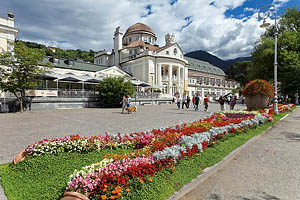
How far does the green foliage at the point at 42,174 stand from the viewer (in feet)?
8.77

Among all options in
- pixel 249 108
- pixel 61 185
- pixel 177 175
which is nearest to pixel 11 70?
pixel 61 185

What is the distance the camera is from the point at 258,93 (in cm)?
1351

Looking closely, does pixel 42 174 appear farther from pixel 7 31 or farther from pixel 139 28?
pixel 139 28

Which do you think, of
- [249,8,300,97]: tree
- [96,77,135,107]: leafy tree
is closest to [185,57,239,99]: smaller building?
[249,8,300,97]: tree

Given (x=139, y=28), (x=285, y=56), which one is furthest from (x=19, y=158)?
(x=139, y=28)

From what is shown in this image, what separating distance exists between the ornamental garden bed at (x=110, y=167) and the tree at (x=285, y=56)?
29328 millimetres

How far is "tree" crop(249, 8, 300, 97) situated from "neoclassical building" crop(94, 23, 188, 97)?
1767 cm

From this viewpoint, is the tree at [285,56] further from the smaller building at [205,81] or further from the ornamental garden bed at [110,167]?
the ornamental garden bed at [110,167]

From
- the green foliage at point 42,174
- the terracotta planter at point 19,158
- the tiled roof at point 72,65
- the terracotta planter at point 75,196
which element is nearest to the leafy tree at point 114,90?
the tiled roof at point 72,65

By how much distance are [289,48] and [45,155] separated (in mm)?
37682

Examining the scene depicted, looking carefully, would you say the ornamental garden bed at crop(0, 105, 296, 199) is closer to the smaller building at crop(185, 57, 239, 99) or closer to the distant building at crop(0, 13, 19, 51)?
the distant building at crop(0, 13, 19, 51)

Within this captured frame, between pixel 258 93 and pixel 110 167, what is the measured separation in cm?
1463

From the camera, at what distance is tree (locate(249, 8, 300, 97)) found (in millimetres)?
25697

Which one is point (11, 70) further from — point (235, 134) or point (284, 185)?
point (284, 185)
